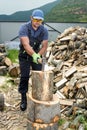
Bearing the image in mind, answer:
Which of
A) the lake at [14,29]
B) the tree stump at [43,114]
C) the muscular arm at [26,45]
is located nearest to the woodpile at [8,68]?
the muscular arm at [26,45]

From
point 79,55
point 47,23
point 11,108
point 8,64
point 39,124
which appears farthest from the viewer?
point 47,23

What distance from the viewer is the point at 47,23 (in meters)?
16.5

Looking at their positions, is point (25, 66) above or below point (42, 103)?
above

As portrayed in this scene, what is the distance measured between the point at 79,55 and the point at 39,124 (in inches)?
201

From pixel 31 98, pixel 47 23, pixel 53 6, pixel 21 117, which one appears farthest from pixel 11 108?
pixel 53 6

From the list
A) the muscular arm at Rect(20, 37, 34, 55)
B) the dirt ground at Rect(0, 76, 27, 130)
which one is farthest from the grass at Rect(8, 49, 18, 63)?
the muscular arm at Rect(20, 37, 34, 55)

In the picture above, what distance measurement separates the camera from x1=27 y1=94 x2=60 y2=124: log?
5055mm

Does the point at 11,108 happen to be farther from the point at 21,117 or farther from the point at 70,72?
the point at 70,72

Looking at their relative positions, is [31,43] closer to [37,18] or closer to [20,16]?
[37,18]

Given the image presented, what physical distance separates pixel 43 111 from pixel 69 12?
15.6 metres

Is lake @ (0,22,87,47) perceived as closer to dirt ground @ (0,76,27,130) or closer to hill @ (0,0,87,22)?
hill @ (0,0,87,22)

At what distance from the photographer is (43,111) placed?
5062 mm

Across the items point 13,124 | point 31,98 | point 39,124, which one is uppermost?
point 31,98

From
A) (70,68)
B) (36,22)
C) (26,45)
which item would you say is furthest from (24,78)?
(70,68)
